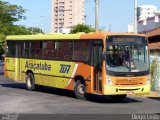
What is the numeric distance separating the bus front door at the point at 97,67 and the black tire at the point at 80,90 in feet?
3.00

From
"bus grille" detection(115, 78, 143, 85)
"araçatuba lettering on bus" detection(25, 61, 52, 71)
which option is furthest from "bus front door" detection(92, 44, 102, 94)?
"araçatuba lettering on bus" detection(25, 61, 52, 71)

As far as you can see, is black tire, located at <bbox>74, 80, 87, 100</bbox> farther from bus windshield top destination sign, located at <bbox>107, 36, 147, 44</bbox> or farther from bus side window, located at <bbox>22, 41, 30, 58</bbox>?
bus side window, located at <bbox>22, 41, 30, 58</bbox>

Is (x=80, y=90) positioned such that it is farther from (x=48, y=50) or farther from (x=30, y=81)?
(x=30, y=81)

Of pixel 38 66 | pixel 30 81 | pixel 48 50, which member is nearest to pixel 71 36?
pixel 48 50

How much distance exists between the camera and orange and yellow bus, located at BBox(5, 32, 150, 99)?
63.5ft

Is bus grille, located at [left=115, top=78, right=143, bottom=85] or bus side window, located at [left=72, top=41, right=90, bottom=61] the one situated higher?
bus side window, located at [left=72, top=41, right=90, bottom=61]

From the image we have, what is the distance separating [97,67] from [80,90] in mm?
1689

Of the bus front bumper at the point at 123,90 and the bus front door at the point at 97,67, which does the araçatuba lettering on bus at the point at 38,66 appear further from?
the bus front bumper at the point at 123,90

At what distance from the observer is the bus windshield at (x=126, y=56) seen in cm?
1938

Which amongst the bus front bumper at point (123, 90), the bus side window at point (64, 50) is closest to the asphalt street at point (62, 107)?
the bus front bumper at point (123, 90)

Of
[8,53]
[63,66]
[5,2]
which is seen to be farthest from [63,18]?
[63,66]

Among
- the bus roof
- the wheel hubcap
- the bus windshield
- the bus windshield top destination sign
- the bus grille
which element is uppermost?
the bus roof

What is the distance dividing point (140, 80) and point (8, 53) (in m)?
10.9

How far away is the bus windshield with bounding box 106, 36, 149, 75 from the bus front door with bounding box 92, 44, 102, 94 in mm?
460
